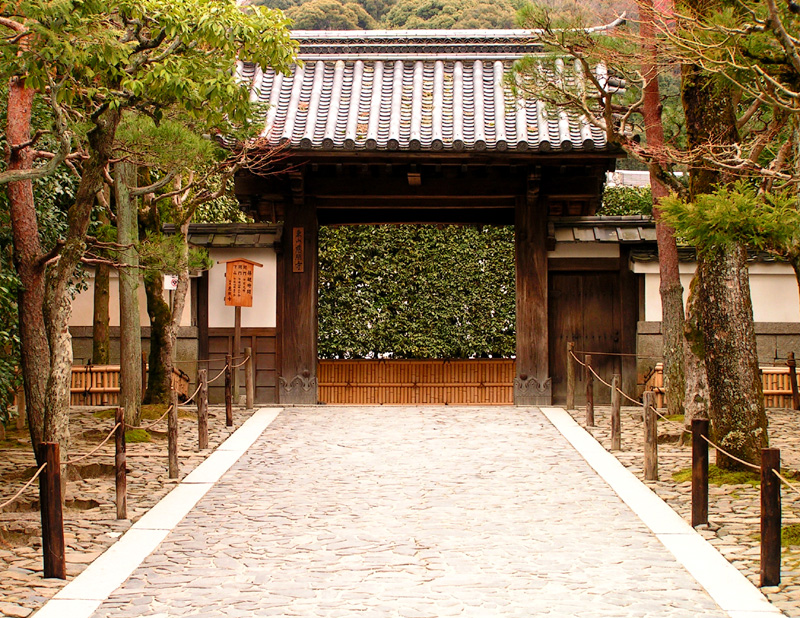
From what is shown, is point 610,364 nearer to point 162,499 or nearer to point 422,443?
point 422,443

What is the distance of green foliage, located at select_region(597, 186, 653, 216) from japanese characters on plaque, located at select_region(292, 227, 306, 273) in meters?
8.42

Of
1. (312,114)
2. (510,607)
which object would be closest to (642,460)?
(510,607)

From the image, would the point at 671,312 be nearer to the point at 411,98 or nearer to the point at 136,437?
the point at 411,98

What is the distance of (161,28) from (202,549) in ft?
12.7

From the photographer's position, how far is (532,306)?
45.8ft

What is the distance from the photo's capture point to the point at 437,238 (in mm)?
16922

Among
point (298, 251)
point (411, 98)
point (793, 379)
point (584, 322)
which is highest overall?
point (411, 98)

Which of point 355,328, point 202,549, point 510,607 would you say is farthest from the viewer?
point 355,328

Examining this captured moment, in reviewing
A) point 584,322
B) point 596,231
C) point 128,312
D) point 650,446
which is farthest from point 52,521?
point 596,231

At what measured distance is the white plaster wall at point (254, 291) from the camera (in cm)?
1441

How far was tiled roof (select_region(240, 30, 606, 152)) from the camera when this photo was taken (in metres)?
12.9

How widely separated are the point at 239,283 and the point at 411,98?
165 inches

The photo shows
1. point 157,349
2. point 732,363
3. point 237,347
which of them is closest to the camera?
point 732,363

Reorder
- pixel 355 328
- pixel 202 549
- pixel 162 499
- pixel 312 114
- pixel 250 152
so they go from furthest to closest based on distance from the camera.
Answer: pixel 355 328 < pixel 312 114 < pixel 250 152 < pixel 162 499 < pixel 202 549
